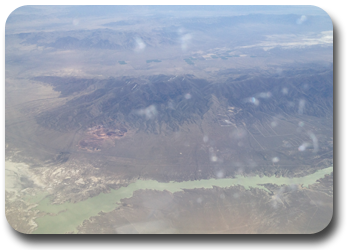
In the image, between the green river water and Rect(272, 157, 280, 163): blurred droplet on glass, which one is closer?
the green river water

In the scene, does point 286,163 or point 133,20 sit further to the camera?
point 133,20

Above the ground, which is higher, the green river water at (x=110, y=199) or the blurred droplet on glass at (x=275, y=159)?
the green river water at (x=110, y=199)

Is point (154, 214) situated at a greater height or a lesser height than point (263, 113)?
greater

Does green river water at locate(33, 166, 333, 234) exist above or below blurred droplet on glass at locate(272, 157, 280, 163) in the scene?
above

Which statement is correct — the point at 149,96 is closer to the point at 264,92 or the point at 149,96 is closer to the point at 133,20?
the point at 264,92

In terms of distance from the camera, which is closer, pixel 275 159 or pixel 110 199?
pixel 110 199

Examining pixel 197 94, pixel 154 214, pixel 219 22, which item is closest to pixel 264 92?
pixel 197 94

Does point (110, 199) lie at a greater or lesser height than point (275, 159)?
greater

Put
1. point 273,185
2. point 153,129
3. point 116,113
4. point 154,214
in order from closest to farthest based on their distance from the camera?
point 154,214 → point 273,185 → point 153,129 → point 116,113
